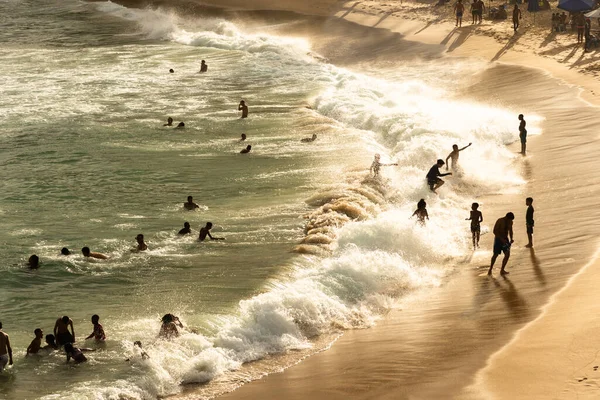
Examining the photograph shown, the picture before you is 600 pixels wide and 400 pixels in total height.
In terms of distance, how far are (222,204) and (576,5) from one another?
69.7 feet

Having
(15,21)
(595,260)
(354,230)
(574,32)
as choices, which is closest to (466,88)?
(574,32)

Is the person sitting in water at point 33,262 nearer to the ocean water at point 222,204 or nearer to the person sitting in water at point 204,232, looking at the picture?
the ocean water at point 222,204

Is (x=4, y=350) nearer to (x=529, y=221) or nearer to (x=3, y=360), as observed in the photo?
(x=3, y=360)

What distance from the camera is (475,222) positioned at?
21250mm

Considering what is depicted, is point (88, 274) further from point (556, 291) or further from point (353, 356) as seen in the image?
point (556, 291)

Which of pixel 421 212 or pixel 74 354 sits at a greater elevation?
pixel 421 212

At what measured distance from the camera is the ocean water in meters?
17.8

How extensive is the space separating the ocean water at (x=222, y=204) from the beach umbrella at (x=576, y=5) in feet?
16.5

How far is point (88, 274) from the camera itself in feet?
70.6

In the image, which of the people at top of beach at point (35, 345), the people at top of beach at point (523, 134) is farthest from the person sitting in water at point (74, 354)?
the people at top of beach at point (523, 134)

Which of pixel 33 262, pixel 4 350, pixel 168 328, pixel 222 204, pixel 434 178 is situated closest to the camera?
pixel 4 350

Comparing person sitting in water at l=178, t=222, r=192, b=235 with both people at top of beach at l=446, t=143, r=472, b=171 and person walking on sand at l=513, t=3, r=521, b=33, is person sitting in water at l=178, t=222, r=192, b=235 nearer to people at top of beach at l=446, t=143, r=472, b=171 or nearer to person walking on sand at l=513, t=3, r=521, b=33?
people at top of beach at l=446, t=143, r=472, b=171

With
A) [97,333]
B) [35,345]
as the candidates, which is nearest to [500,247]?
[97,333]

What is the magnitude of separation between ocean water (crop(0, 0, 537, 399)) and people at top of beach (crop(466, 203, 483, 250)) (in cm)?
42
